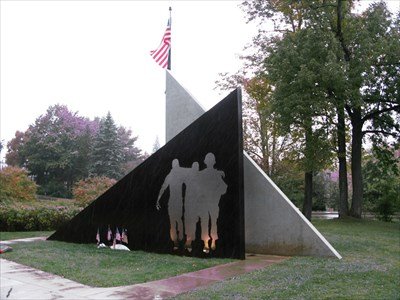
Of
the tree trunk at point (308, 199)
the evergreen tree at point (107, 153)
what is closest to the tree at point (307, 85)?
the tree trunk at point (308, 199)

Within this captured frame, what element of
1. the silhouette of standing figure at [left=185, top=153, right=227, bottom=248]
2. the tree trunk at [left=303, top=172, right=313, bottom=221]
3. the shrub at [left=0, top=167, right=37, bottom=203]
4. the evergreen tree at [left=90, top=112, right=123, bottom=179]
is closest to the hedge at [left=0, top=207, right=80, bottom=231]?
the shrub at [left=0, top=167, right=37, bottom=203]

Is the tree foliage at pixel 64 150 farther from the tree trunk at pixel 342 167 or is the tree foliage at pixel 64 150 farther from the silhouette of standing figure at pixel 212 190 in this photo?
the silhouette of standing figure at pixel 212 190

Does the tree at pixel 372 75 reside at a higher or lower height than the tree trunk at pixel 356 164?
higher

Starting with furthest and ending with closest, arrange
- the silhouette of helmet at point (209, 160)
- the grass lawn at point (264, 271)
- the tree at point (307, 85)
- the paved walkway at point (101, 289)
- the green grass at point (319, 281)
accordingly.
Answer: the tree at point (307, 85) → the silhouette of helmet at point (209, 160) → the paved walkway at point (101, 289) → the grass lawn at point (264, 271) → the green grass at point (319, 281)

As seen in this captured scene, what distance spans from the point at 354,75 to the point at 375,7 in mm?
4173

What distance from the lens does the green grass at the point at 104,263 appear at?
778 centimetres

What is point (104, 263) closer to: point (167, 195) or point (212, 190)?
point (167, 195)

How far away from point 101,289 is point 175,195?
4.21 meters

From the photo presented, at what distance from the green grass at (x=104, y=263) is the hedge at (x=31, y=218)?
22.5 feet

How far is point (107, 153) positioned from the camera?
45750 millimetres

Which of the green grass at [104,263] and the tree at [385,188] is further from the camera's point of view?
the tree at [385,188]

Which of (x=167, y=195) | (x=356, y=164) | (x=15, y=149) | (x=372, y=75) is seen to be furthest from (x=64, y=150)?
(x=167, y=195)

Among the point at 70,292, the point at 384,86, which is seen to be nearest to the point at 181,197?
the point at 70,292

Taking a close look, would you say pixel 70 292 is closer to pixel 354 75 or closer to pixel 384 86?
pixel 354 75
